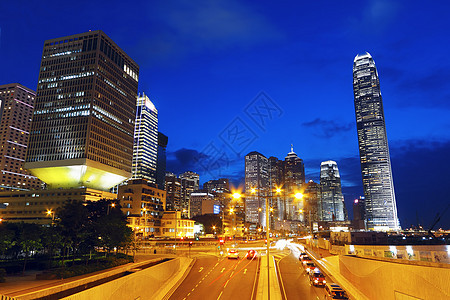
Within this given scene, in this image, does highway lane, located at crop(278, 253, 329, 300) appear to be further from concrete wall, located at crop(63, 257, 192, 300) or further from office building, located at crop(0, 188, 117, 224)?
office building, located at crop(0, 188, 117, 224)

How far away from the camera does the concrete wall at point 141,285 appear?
2075 centimetres

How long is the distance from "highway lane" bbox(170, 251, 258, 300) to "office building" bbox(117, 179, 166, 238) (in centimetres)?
9292

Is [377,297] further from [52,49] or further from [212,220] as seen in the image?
[52,49]

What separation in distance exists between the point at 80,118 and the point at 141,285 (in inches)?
5210

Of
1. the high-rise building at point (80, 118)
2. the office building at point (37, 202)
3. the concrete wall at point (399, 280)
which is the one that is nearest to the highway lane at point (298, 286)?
the concrete wall at point (399, 280)

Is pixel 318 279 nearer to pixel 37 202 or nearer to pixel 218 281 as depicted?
pixel 218 281

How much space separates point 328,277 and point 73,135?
134m

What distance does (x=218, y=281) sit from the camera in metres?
37.0

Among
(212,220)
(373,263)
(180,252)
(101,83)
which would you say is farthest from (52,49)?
(373,263)

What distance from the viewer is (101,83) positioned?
150 m

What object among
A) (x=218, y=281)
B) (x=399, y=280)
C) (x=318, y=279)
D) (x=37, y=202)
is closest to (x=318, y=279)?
(x=318, y=279)

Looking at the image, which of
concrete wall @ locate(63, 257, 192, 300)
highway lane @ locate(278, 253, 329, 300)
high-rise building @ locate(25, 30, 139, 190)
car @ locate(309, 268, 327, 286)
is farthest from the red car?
high-rise building @ locate(25, 30, 139, 190)

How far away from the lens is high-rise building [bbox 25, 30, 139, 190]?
13950cm

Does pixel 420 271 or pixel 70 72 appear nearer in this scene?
pixel 420 271
